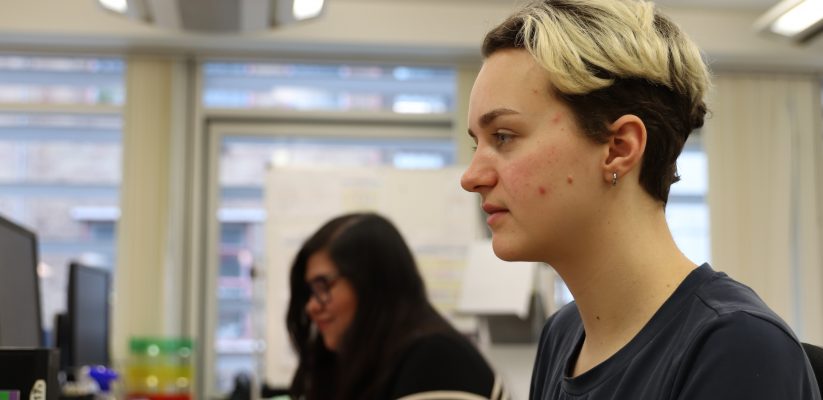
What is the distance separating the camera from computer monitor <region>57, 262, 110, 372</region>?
8.53 ft

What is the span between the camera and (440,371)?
6.72 ft

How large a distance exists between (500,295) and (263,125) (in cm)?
192

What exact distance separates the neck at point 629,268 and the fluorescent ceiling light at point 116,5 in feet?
8.75

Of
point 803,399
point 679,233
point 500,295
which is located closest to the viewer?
point 803,399

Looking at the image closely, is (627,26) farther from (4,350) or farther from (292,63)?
(292,63)

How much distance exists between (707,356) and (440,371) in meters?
1.25

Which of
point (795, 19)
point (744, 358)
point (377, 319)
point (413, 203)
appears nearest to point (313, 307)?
point (377, 319)

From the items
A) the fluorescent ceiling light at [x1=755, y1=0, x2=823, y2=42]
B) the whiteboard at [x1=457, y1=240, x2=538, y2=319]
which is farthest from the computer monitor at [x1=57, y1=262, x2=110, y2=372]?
the fluorescent ceiling light at [x1=755, y1=0, x2=823, y2=42]

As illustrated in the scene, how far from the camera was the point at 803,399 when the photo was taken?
0.81 meters

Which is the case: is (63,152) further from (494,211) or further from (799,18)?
(494,211)

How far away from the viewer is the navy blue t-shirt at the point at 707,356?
2.64 ft

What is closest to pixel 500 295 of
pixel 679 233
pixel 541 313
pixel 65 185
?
pixel 541 313

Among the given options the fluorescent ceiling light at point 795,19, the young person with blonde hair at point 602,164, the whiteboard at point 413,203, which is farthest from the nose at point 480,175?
the whiteboard at point 413,203

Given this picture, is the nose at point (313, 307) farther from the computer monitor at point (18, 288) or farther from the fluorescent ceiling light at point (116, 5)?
the fluorescent ceiling light at point (116, 5)
